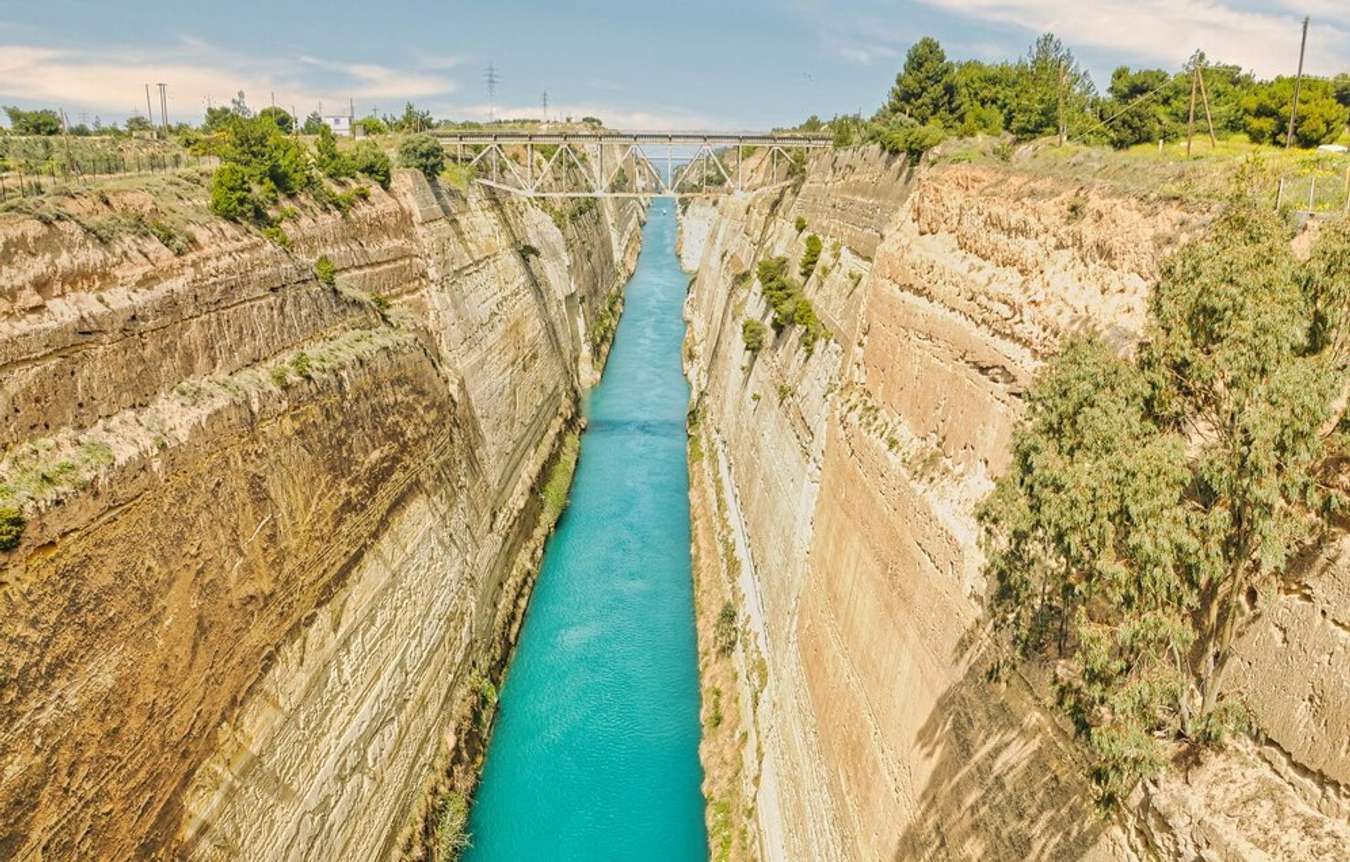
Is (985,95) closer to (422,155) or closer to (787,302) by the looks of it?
(787,302)

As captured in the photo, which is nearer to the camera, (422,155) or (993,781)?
(993,781)

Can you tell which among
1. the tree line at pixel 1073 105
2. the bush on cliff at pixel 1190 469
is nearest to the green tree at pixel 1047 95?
the tree line at pixel 1073 105

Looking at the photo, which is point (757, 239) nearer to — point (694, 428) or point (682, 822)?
point (694, 428)

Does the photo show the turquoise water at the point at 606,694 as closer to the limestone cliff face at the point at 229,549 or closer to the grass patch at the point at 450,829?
the grass patch at the point at 450,829

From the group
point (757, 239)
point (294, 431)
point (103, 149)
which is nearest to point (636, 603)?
point (294, 431)

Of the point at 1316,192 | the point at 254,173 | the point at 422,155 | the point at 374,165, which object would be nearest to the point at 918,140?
the point at 1316,192

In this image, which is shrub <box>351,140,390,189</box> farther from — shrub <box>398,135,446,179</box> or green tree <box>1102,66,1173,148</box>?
green tree <box>1102,66,1173,148</box>
